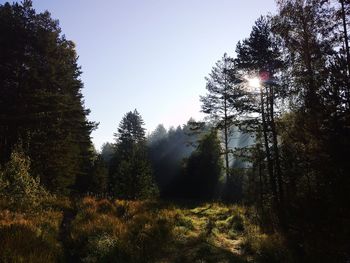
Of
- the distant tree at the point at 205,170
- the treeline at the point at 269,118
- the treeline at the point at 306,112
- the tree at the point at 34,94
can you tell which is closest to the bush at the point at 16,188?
the treeline at the point at 269,118

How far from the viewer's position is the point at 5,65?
21.6m

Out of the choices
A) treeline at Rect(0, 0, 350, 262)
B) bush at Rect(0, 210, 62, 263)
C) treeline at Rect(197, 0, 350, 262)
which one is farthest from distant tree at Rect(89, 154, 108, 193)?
bush at Rect(0, 210, 62, 263)

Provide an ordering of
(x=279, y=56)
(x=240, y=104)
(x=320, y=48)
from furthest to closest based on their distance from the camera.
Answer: (x=240, y=104) < (x=279, y=56) < (x=320, y=48)

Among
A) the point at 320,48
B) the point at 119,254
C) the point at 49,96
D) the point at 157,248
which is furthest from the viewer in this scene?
the point at 49,96

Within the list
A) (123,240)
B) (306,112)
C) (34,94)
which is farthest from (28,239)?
(34,94)

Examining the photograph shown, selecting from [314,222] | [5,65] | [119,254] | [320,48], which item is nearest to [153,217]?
[119,254]

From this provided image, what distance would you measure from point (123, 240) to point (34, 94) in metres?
13.5

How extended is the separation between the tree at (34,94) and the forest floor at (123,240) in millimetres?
7227

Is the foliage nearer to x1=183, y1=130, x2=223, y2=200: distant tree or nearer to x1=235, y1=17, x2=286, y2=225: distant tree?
x1=183, y1=130, x2=223, y2=200: distant tree

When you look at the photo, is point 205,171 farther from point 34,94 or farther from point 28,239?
point 28,239

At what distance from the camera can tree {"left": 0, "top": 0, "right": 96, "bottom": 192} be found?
21.5 metres

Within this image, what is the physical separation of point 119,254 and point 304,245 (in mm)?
5384

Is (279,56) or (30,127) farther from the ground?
(279,56)

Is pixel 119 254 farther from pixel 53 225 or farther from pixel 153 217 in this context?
pixel 153 217
